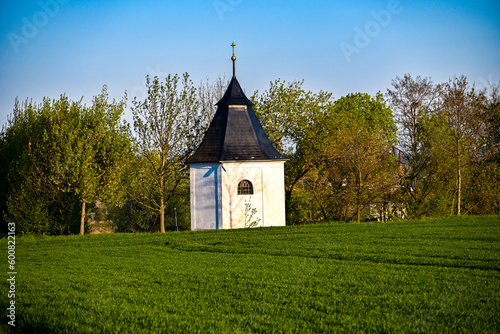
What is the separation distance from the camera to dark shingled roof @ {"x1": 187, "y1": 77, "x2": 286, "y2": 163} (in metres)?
28.7

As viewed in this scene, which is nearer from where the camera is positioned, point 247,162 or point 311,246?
point 311,246

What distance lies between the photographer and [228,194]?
28.2 metres

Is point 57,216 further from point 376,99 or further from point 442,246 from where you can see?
point 376,99

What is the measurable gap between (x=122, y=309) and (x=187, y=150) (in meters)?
27.0

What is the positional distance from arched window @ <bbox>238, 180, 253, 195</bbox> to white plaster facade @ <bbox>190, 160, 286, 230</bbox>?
0.74 ft

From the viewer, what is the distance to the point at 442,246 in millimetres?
15492

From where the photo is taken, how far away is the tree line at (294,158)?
1045 inches

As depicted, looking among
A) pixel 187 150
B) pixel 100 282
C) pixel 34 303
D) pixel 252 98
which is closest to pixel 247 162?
pixel 187 150

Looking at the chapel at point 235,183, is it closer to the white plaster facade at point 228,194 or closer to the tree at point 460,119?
the white plaster facade at point 228,194

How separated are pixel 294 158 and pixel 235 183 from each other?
9.25 m

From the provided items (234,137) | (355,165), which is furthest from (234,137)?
(355,165)

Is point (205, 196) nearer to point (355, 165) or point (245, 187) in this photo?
point (245, 187)

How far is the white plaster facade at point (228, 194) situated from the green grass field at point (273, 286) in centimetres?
849

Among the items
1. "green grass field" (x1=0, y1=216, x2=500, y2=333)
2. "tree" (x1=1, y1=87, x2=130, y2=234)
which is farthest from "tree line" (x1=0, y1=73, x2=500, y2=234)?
"green grass field" (x1=0, y1=216, x2=500, y2=333)
